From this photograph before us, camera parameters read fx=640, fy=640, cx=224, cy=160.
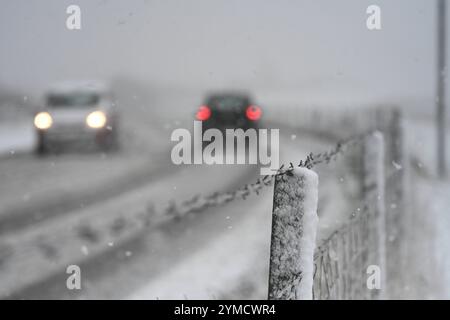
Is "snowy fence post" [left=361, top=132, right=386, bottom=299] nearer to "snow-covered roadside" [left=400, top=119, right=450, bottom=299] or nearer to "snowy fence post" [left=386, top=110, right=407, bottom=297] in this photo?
"snowy fence post" [left=386, top=110, right=407, bottom=297]

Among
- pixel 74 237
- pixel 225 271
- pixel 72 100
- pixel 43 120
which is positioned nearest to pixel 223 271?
pixel 225 271

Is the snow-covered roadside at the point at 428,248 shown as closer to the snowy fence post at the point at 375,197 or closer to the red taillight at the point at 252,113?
the snowy fence post at the point at 375,197

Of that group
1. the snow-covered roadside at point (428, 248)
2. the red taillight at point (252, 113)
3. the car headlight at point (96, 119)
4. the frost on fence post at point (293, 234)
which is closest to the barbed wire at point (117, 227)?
the snow-covered roadside at point (428, 248)

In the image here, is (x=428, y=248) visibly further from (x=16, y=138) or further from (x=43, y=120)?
(x=16, y=138)

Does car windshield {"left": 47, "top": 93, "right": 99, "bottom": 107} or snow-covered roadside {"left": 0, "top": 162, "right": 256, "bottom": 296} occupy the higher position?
car windshield {"left": 47, "top": 93, "right": 99, "bottom": 107}

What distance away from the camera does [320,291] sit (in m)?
3.08

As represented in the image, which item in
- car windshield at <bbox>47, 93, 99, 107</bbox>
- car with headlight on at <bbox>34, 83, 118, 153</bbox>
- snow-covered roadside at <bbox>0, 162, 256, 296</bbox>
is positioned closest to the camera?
snow-covered roadside at <bbox>0, 162, 256, 296</bbox>

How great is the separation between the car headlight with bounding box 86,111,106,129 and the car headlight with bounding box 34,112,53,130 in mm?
983

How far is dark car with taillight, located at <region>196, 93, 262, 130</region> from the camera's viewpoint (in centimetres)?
1922

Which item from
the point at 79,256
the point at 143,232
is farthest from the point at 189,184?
the point at 79,256

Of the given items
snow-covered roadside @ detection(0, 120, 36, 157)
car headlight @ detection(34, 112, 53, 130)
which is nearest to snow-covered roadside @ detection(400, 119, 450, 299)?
car headlight @ detection(34, 112, 53, 130)

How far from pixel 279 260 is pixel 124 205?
25.0 ft

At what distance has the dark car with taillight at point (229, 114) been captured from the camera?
63.1 ft

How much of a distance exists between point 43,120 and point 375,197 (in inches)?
535
